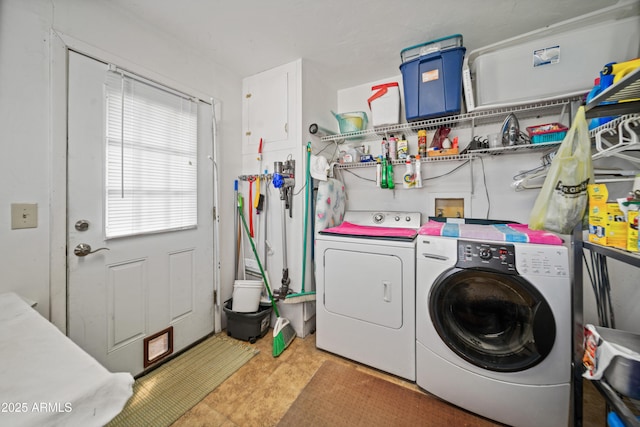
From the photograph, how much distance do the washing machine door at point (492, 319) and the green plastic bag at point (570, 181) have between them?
0.35 m

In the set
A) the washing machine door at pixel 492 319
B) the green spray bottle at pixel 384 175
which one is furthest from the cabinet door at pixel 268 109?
the washing machine door at pixel 492 319

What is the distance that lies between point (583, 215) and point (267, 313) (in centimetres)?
220

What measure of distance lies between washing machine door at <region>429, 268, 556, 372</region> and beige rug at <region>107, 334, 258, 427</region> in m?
1.52

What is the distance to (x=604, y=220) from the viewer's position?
932 mm

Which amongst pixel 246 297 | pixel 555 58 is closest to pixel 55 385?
pixel 246 297

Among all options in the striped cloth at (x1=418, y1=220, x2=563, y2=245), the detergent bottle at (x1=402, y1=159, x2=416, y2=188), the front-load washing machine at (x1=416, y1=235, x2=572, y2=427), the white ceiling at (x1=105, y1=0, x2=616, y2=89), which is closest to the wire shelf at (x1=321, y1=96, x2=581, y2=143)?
the detergent bottle at (x1=402, y1=159, x2=416, y2=188)

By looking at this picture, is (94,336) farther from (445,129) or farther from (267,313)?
(445,129)

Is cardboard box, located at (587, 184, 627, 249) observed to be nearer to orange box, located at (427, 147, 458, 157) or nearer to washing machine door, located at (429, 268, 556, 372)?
washing machine door, located at (429, 268, 556, 372)

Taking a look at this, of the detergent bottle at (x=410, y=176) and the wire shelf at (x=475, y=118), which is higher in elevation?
the wire shelf at (x=475, y=118)

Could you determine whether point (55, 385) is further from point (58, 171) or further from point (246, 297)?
point (246, 297)

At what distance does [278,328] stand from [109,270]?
1.30 m

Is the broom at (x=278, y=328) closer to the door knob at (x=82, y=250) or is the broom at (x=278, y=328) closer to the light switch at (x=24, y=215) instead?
the door knob at (x=82, y=250)

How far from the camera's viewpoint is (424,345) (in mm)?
1526

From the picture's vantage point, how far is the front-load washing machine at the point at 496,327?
119 centimetres
